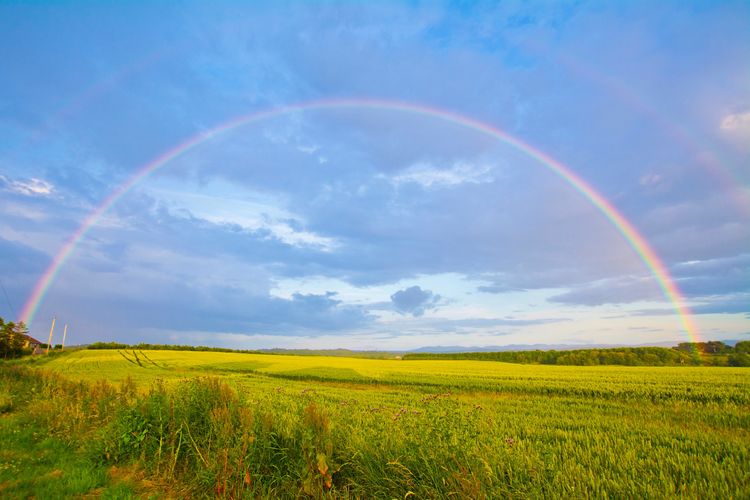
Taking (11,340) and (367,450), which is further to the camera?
(11,340)

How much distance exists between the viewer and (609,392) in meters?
17.3

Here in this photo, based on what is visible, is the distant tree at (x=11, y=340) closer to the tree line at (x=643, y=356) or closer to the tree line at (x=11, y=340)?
the tree line at (x=11, y=340)

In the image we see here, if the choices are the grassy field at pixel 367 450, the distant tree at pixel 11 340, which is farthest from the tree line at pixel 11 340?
the grassy field at pixel 367 450

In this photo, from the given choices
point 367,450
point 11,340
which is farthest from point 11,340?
point 367,450

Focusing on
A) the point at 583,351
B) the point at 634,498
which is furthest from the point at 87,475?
the point at 583,351

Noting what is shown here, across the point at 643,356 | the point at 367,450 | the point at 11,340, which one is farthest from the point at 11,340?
the point at 643,356

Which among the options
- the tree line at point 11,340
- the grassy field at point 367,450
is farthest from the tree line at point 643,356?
the tree line at point 11,340

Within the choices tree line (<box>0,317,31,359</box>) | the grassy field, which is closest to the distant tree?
tree line (<box>0,317,31,359</box>)

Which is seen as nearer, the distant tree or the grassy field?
the grassy field

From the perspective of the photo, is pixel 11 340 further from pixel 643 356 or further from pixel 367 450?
pixel 643 356

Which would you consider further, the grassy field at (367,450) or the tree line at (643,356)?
the tree line at (643,356)

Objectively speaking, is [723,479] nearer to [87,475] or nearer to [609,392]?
[87,475]

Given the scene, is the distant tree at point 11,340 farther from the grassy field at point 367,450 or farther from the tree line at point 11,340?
the grassy field at point 367,450

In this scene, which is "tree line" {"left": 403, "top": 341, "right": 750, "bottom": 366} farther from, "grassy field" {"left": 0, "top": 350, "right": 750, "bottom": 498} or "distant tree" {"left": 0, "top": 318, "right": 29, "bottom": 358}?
"distant tree" {"left": 0, "top": 318, "right": 29, "bottom": 358}
